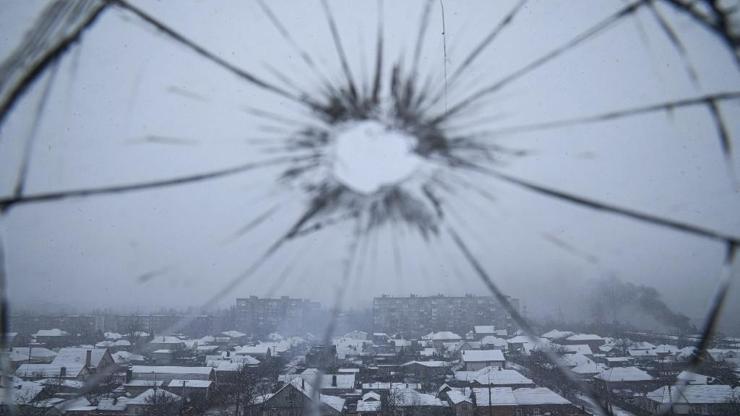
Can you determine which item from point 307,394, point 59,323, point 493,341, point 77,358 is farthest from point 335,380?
point 59,323

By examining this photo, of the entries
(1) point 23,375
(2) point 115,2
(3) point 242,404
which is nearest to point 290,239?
(2) point 115,2

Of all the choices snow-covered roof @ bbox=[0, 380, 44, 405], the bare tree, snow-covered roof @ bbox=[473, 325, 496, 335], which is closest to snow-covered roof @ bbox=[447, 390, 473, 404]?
the bare tree

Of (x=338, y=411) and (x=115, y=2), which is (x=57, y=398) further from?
(x=115, y=2)

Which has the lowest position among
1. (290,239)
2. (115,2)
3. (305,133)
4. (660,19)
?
(290,239)

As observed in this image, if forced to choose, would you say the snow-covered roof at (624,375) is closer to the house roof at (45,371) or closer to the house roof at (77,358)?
the house roof at (77,358)

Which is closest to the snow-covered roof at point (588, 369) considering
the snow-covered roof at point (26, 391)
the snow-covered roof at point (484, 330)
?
the snow-covered roof at point (484, 330)

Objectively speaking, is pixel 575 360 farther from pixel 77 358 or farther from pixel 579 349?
pixel 77 358
